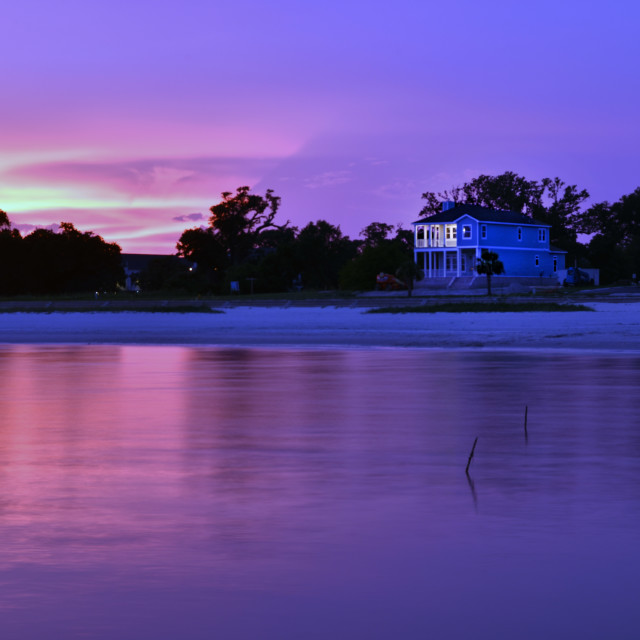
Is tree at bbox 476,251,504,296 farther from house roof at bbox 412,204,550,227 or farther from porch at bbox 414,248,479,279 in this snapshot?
house roof at bbox 412,204,550,227

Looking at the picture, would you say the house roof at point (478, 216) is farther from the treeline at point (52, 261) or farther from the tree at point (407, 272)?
the treeline at point (52, 261)

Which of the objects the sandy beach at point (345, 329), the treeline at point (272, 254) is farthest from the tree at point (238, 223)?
the sandy beach at point (345, 329)

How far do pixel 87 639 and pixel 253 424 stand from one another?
1094 centimetres

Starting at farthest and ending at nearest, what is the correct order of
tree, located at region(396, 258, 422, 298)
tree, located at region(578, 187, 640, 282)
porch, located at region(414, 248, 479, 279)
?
tree, located at region(578, 187, 640, 282), porch, located at region(414, 248, 479, 279), tree, located at region(396, 258, 422, 298)

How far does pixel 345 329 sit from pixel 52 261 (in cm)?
5765

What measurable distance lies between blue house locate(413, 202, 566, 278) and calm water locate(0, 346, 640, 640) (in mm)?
77206

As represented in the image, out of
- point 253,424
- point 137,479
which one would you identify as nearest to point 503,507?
point 137,479

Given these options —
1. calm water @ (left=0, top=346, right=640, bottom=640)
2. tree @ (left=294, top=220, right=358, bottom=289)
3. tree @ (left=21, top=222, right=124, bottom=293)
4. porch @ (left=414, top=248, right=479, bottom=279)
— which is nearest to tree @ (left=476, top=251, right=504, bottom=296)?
porch @ (left=414, top=248, right=479, bottom=279)

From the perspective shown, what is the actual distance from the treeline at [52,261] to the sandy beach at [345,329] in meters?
38.2

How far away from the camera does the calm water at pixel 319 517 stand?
6.57 m

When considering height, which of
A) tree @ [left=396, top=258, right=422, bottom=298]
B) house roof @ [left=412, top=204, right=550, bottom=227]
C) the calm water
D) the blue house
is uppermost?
house roof @ [left=412, top=204, right=550, bottom=227]

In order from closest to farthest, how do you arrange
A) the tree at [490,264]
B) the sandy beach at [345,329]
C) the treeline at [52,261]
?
the sandy beach at [345,329] → the tree at [490,264] → the treeline at [52,261]

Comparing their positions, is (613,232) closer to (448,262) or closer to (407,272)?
(448,262)

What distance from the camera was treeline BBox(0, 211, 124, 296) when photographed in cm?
10125
